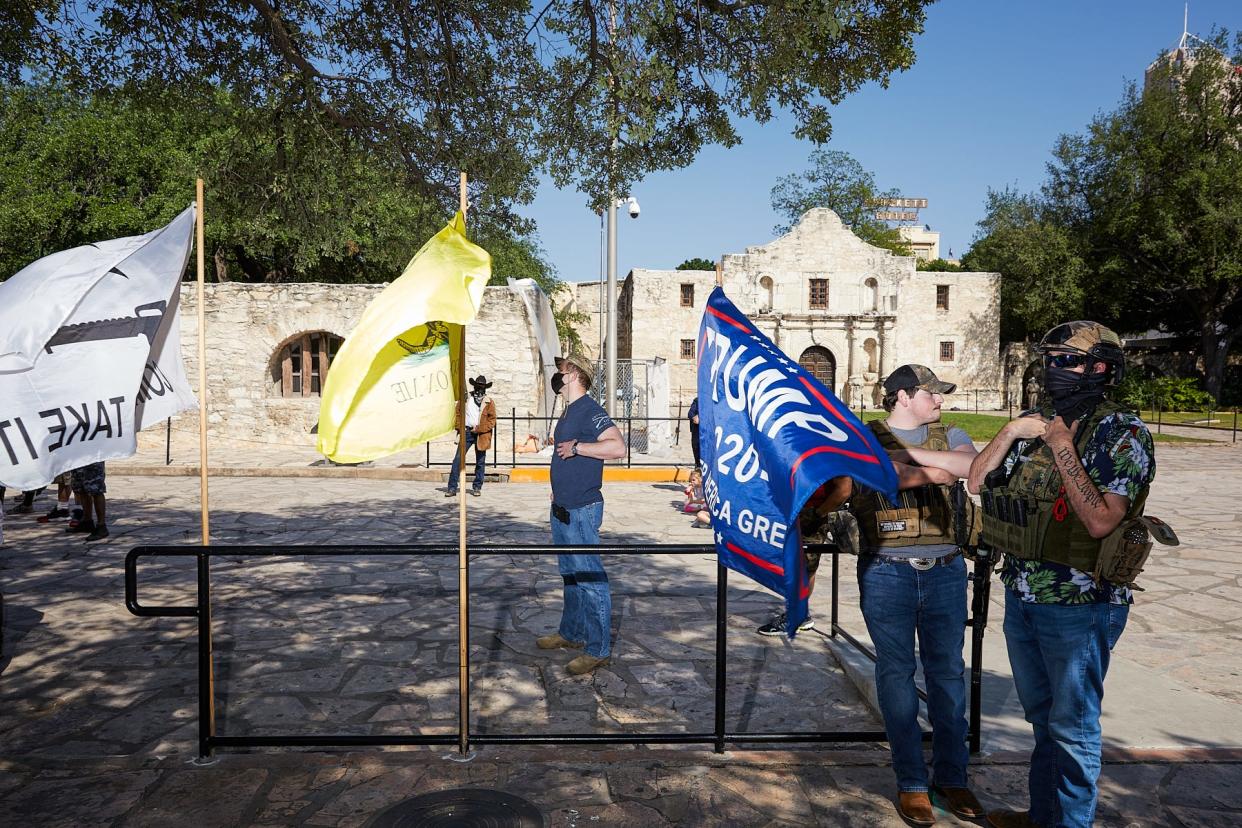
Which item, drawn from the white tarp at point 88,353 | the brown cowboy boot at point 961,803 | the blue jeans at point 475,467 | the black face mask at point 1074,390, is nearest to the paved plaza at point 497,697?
the brown cowboy boot at point 961,803

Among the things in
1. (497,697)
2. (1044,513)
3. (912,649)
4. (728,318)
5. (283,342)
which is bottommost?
(497,697)

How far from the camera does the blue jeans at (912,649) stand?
3.22 metres

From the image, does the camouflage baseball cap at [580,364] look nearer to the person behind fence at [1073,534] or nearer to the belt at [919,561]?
the belt at [919,561]

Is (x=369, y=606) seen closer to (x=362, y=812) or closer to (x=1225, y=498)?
(x=362, y=812)

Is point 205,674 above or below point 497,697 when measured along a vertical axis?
above

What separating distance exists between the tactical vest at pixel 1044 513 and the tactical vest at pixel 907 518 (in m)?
0.22

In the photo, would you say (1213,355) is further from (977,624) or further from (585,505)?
(977,624)

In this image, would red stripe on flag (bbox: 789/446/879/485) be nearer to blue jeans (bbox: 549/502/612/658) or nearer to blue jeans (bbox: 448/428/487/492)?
blue jeans (bbox: 549/502/612/658)

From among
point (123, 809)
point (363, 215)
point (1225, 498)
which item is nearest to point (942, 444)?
point (123, 809)

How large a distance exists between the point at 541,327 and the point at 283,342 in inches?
233

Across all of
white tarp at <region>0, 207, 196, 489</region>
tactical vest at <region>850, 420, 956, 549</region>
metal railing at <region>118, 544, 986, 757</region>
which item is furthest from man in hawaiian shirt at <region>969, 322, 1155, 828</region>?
white tarp at <region>0, 207, 196, 489</region>

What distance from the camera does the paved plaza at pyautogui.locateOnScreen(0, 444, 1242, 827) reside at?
3412 mm

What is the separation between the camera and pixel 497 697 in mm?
4609

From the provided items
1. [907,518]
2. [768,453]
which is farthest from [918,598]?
[768,453]
